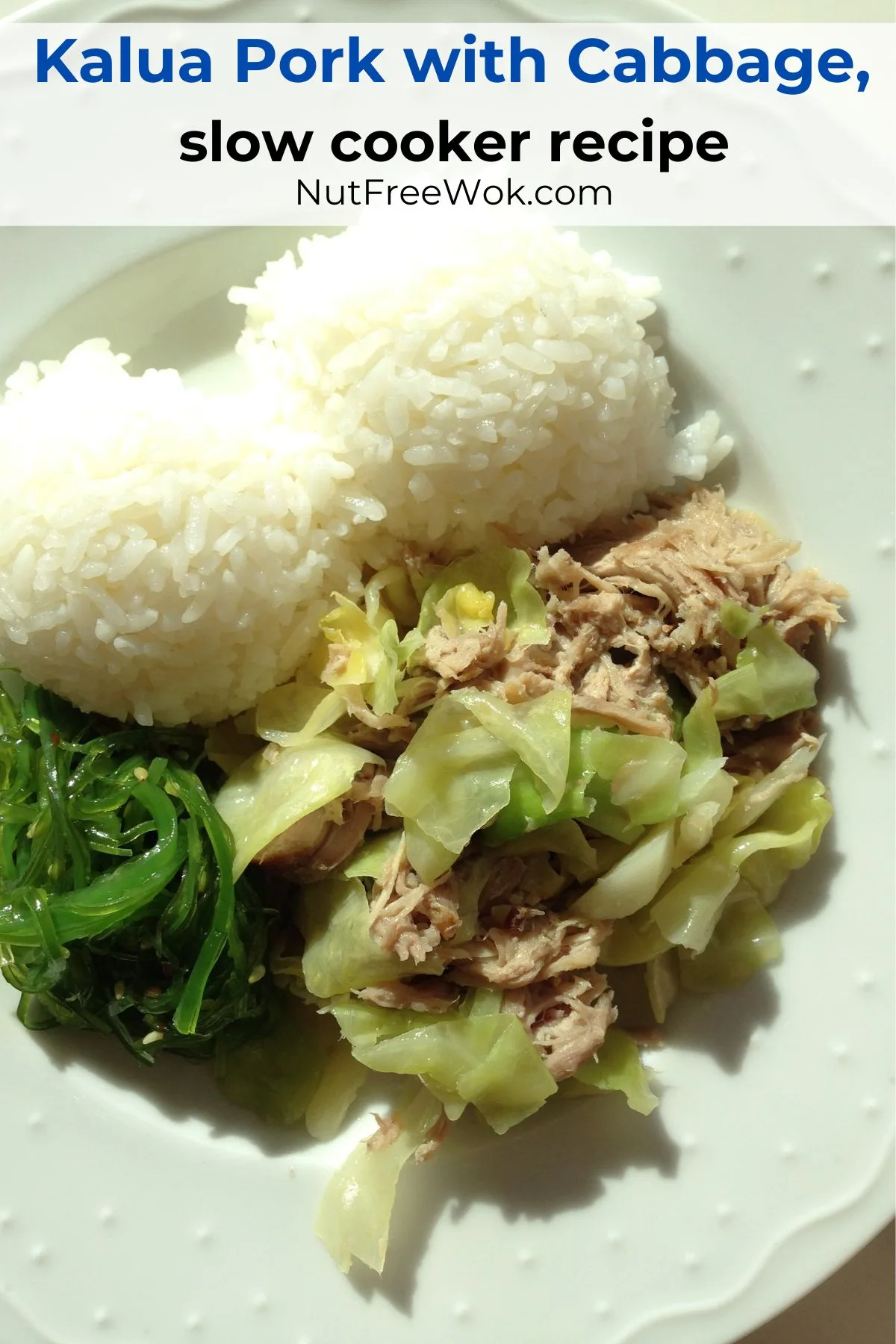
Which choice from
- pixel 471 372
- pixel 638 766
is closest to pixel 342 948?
pixel 638 766

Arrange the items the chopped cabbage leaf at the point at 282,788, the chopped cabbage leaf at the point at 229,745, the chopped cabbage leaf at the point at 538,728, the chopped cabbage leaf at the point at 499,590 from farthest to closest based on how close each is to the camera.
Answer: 1. the chopped cabbage leaf at the point at 229,745
2. the chopped cabbage leaf at the point at 499,590
3. the chopped cabbage leaf at the point at 282,788
4. the chopped cabbage leaf at the point at 538,728

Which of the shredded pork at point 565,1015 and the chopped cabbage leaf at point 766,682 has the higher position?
the chopped cabbage leaf at point 766,682

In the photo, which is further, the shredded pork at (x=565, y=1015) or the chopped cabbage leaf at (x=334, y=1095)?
the chopped cabbage leaf at (x=334, y=1095)

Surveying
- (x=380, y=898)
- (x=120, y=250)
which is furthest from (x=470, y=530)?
(x=120, y=250)

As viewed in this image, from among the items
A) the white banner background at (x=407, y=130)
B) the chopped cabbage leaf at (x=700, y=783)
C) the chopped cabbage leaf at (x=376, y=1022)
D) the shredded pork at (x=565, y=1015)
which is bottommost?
the chopped cabbage leaf at (x=376, y=1022)

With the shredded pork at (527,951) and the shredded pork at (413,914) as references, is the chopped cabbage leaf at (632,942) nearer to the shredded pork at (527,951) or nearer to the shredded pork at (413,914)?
the shredded pork at (527,951)

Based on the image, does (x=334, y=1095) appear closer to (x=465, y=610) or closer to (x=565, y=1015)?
(x=565, y=1015)

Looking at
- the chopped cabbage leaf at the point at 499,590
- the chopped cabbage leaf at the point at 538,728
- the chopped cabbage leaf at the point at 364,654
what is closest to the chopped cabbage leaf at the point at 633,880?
the chopped cabbage leaf at the point at 538,728
